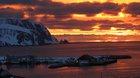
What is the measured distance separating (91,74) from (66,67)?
2565cm

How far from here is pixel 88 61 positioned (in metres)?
158

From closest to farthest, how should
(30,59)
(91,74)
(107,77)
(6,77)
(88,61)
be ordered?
(6,77)
(107,77)
(91,74)
(88,61)
(30,59)

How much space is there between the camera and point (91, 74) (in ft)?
402

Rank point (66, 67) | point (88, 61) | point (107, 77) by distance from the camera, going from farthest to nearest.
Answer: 1. point (88, 61)
2. point (66, 67)
3. point (107, 77)

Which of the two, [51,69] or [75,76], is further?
[51,69]

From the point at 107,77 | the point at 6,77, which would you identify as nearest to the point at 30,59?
the point at 107,77

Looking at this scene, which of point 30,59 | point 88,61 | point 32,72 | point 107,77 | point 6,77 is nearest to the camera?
point 6,77

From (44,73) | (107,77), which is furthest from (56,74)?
(107,77)

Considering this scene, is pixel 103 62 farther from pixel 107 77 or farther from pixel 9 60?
pixel 107 77

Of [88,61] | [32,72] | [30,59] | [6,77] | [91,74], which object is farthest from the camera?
[30,59]

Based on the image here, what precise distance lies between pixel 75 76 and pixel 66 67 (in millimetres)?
32062

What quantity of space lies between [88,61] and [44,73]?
3094 centimetres

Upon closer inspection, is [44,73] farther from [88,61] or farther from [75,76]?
[88,61]

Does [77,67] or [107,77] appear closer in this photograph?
[107,77]
